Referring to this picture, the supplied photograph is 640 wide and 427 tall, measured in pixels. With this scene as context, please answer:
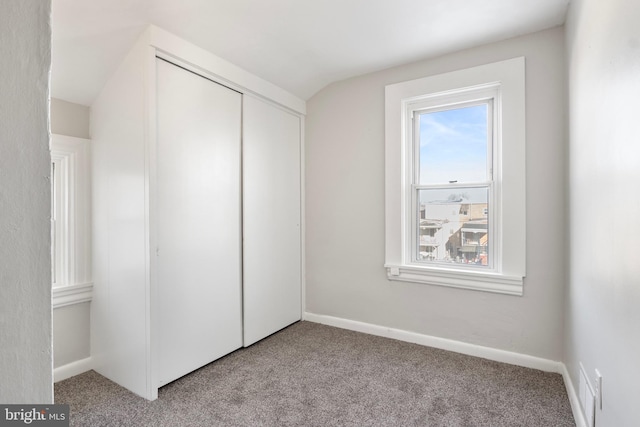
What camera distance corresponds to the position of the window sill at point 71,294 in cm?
214

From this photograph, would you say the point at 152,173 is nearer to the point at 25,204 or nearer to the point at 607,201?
the point at 25,204

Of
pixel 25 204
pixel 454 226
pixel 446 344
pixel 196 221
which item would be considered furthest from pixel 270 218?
pixel 25 204

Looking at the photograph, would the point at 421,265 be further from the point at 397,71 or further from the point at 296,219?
the point at 397,71

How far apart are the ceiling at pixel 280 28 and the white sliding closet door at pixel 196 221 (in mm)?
271

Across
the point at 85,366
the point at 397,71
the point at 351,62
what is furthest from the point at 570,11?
the point at 85,366

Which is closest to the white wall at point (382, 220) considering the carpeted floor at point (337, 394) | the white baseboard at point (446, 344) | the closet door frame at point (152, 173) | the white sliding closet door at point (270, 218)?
the white baseboard at point (446, 344)

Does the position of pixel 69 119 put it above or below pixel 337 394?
above

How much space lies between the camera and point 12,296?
0.37 meters

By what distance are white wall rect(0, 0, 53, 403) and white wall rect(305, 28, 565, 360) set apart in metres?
2.59

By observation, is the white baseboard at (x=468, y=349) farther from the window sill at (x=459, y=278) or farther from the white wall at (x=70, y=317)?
the white wall at (x=70, y=317)

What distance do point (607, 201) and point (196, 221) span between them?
216 cm

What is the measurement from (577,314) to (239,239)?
2.19 m

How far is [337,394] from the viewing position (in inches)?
78.5

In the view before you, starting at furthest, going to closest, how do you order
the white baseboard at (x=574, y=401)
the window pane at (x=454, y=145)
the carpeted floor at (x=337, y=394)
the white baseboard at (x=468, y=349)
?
the window pane at (x=454, y=145) → the white baseboard at (x=468, y=349) → the carpeted floor at (x=337, y=394) → the white baseboard at (x=574, y=401)
